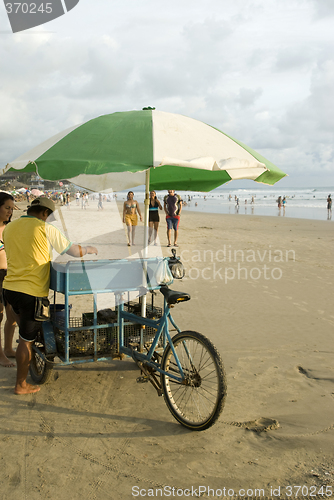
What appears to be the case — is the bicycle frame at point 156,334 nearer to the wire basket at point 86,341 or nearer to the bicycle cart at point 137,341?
the bicycle cart at point 137,341

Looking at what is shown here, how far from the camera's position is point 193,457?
2887mm

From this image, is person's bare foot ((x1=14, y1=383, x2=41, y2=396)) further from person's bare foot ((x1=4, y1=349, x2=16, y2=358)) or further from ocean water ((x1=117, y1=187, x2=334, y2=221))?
ocean water ((x1=117, y1=187, x2=334, y2=221))

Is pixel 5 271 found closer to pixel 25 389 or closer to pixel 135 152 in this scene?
pixel 25 389

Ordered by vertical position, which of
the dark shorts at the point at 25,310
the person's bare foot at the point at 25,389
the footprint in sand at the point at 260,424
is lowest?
the footprint in sand at the point at 260,424

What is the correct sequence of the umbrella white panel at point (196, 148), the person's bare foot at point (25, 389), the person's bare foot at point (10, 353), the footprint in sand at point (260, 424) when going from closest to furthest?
the umbrella white panel at point (196, 148) → the footprint in sand at point (260, 424) → the person's bare foot at point (25, 389) → the person's bare foot at point (10, 353)

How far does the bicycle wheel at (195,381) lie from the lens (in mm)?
3027

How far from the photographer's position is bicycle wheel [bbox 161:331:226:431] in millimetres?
3027

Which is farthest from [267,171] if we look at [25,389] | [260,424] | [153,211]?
[153,211]

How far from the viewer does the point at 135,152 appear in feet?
10.4

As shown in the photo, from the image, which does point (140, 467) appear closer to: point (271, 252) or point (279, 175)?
point (279, 175)

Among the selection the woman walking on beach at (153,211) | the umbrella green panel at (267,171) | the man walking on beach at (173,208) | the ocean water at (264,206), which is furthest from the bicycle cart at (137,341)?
the ocean water at (264,206)

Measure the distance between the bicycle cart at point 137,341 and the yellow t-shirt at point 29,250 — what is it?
0.15 meters

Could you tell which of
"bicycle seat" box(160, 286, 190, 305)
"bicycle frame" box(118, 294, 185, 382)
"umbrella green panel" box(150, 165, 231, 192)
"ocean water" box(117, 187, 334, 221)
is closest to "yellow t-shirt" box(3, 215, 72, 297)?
"bicycle frame" box(118, 294, 185, 382)

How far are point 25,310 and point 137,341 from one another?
118cm
